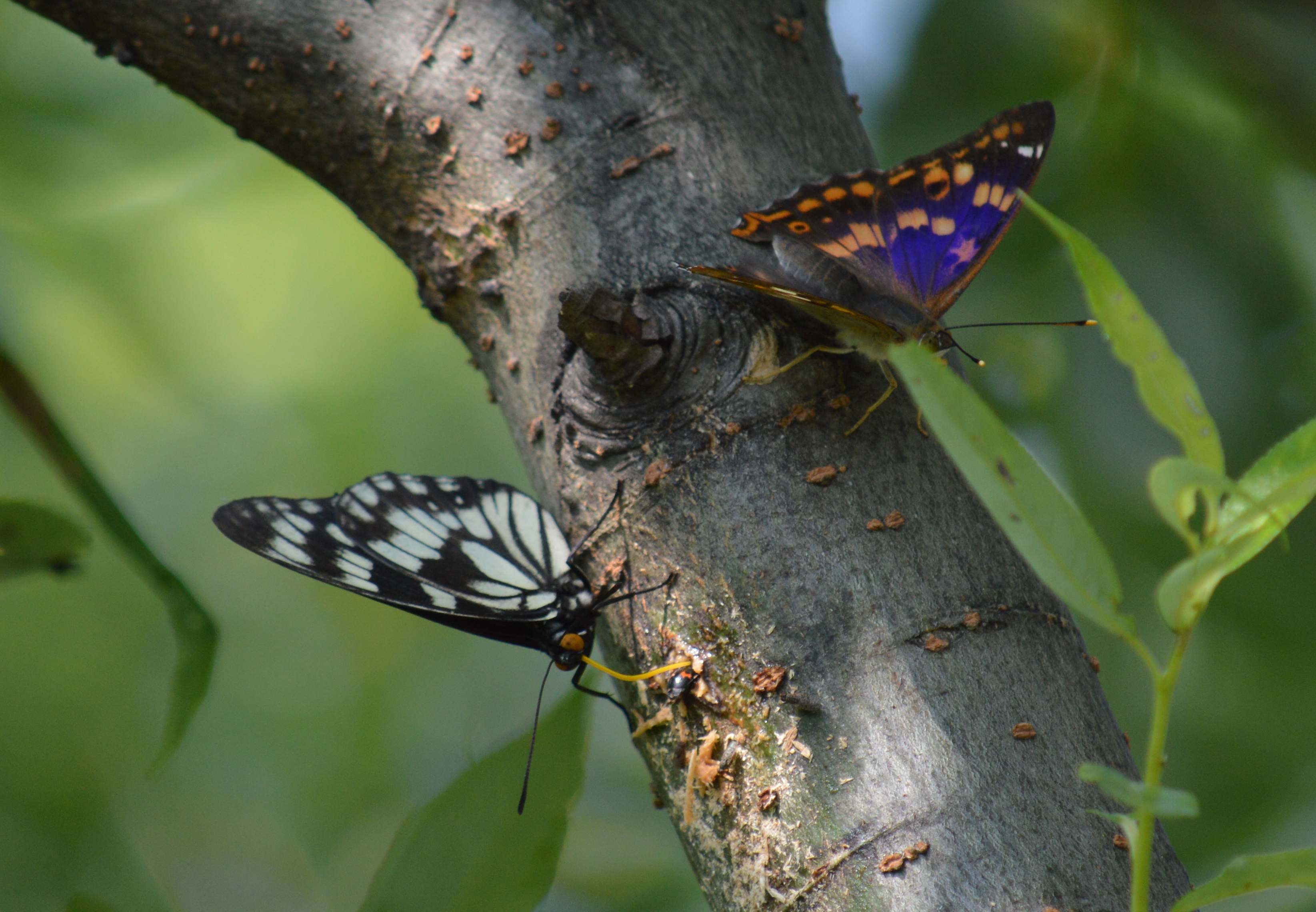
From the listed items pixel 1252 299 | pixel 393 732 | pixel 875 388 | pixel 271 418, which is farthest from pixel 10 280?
pixel 1252 299

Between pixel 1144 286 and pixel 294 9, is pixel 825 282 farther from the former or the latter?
pixel 1144 286

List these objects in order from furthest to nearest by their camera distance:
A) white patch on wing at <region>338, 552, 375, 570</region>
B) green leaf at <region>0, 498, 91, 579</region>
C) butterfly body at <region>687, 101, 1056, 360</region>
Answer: white patch on wing at <region>338, 552, 375, 570</region>
green leaf at <region>0, 498, 91, 579</region>
butterfly body at <region>687, 101, 1056, 360</region>

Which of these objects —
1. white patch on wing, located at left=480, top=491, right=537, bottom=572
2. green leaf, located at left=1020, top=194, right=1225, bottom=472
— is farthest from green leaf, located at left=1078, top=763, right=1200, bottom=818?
white patch on wing, located at left=480, top=491, right=537, bottom=572

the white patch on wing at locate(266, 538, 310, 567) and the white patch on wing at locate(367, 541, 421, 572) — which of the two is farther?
the white patch on wing at locate(367, 541, 421, 572)

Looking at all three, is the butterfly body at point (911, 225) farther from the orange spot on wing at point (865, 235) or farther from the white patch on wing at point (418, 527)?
the white patch on wing at point (418, 527)

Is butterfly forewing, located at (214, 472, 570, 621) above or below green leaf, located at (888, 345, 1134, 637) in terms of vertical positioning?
above

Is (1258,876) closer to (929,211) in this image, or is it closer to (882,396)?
(882,396)

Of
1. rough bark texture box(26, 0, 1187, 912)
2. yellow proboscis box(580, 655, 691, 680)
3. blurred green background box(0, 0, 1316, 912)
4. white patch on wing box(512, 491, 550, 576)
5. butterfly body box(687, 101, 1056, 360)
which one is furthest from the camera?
blurred green background box(0, 0, 1316, 912)

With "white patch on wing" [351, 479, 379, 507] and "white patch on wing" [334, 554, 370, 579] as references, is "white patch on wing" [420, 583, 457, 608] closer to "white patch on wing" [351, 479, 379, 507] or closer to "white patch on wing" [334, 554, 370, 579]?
"white patch on wing" [334, 554, 370, 579]
